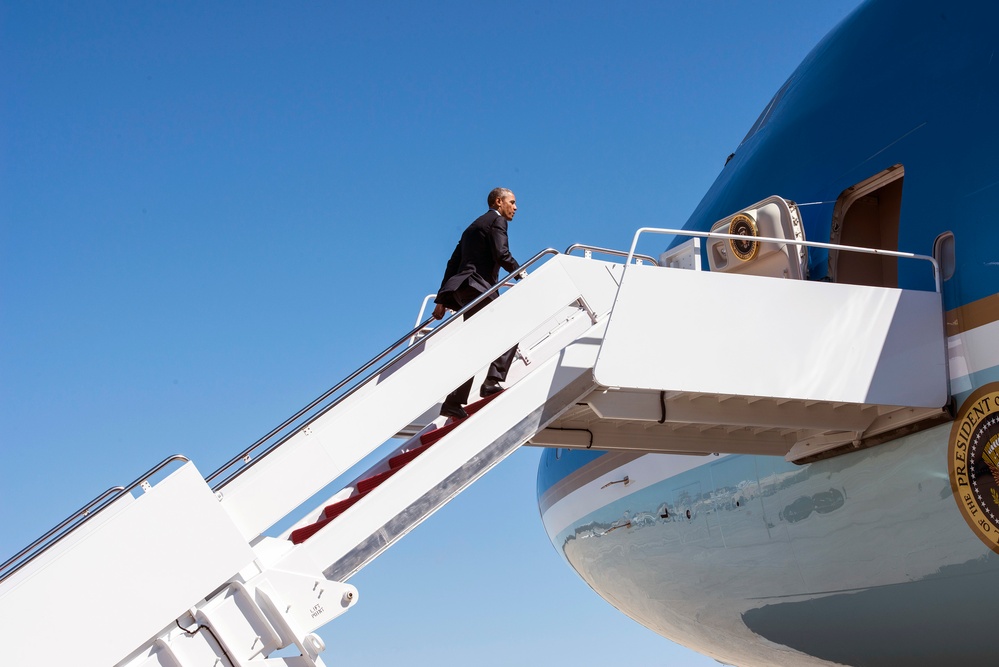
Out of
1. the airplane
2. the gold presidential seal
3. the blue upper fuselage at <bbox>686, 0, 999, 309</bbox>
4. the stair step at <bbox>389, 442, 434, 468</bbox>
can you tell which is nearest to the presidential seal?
the airplane

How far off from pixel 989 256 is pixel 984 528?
67.2 inches

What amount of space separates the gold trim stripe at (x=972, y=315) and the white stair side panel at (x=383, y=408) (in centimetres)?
247

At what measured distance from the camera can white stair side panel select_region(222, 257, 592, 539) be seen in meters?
6.11

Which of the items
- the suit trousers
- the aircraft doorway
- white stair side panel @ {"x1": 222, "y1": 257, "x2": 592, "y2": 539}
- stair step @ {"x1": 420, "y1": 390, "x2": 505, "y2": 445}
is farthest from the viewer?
the aircraft doorway

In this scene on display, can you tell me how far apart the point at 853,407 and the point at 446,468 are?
2972mm

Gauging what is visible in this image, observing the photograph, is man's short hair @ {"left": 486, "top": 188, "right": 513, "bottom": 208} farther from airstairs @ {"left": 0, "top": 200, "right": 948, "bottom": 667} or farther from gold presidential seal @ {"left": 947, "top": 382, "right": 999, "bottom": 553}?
gold presidential seal @ {"left": 947, "top": 382, "right": 999, "bottom": 553}

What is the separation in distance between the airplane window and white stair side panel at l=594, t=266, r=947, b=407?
190 mm

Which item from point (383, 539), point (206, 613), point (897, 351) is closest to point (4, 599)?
point (206, 613)

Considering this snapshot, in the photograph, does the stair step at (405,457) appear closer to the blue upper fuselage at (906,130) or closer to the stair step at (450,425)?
the stair step at (450,425)

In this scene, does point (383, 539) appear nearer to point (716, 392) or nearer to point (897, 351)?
point (716, 392)

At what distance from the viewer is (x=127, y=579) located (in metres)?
5.52

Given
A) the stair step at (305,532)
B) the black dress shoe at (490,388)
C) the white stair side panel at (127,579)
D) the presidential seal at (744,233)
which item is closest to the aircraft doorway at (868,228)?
the presidential seal at (744,233)

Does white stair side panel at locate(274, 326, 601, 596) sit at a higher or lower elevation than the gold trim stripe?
higher

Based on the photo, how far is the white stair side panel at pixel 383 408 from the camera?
6.11 m
